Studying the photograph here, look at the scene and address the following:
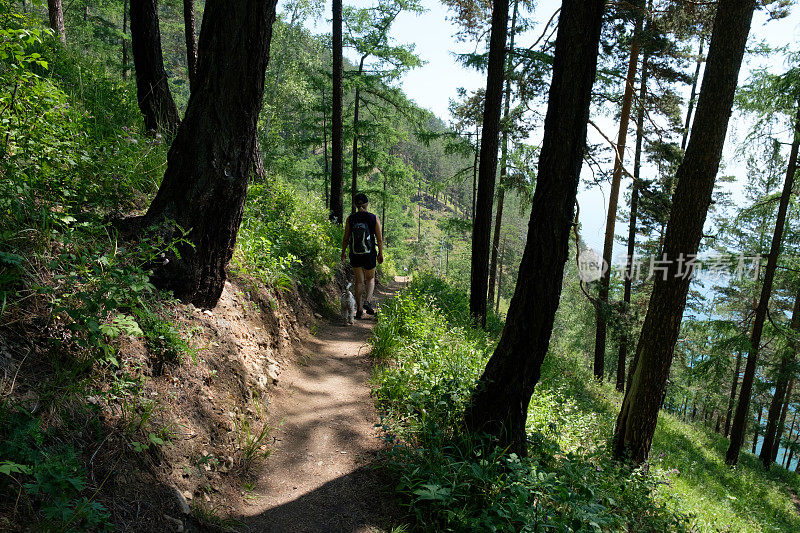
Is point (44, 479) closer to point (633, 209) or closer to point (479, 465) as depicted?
point (479, 465)

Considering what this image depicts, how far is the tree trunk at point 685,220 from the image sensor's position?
5.12 m

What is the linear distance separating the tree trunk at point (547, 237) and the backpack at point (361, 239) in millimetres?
3979

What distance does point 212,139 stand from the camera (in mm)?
3688

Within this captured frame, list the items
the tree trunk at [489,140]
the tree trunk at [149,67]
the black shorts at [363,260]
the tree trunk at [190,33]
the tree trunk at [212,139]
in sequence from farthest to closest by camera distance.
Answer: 1. the tree trunk at [190,33]
2. the tree trunk at [489,140]
3. the black shorts at [363,260]
4. the tree trunk at [149,67]
5. the tree trunk at [212,139]

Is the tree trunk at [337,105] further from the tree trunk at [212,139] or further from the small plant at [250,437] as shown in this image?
the small plant at [250,437]

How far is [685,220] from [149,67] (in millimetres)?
8274

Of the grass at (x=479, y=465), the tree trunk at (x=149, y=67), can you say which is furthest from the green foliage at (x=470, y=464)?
the tree trunk at (x=149, y=67)

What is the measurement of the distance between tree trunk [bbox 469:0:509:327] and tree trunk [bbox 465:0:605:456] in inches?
174

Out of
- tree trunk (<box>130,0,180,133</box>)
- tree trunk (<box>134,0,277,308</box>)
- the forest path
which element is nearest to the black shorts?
the forest path

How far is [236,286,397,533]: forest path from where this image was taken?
9.99 ft

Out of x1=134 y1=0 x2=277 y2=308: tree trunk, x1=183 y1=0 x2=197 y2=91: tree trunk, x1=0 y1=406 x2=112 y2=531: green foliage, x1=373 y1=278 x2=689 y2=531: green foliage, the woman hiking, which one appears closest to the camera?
x1=0 y1=406 x2=112 y2=531: green foliage

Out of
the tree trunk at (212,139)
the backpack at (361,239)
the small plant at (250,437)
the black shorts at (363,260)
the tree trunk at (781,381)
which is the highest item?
the tree trunk at (212,139)

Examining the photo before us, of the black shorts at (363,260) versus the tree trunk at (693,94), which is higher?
the tree trunk at (693,94)

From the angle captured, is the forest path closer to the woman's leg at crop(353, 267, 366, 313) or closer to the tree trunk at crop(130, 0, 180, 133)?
the woman's leg at crop(353, 267, 366, 313)
